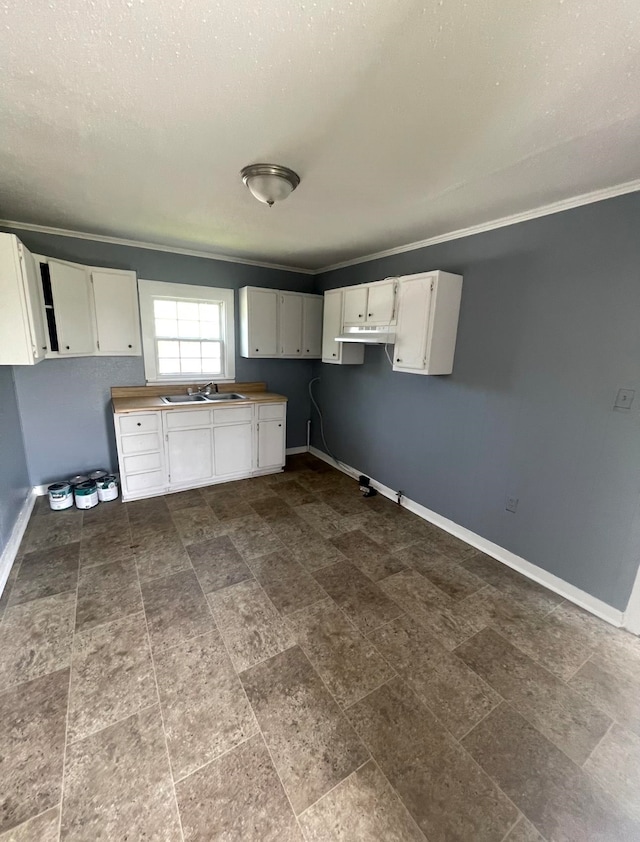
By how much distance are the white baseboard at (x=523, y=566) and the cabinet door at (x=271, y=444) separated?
138 cm

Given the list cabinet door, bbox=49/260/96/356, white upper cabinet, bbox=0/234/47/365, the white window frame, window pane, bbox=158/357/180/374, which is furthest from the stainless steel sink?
white upper cabinet, bbox=0/234/47/365

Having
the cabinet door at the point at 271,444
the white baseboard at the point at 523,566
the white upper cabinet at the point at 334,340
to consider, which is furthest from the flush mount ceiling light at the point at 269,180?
the white baseboard at the point at 523,566

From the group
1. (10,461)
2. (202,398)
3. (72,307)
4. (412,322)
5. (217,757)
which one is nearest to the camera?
(217,757)

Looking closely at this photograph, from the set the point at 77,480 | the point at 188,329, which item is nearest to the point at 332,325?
the point at 188,329

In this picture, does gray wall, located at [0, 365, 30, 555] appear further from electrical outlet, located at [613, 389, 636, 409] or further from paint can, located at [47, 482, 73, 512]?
electrical outlet, located at [613, 389, 636, 409]

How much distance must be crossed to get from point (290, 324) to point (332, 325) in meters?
0.73

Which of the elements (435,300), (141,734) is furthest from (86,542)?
(435,300)

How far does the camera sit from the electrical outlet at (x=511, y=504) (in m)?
2.57

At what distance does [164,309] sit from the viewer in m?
3.79

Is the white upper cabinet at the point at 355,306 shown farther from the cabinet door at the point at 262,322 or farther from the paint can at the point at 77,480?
the paint can at the point at 77,480

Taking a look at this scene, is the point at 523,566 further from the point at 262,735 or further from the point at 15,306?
the point at 15,306

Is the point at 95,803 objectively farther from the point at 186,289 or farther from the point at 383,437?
the point at 186,289

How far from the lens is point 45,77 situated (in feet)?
4.05

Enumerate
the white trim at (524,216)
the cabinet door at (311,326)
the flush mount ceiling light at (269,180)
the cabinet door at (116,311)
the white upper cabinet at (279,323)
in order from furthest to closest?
the cabinet door at (311,326), the white upper cabinet at (279,323), the cabinet door at (116,311), the white trim at (524,216), the flush mount ceiling light at (269,180)
